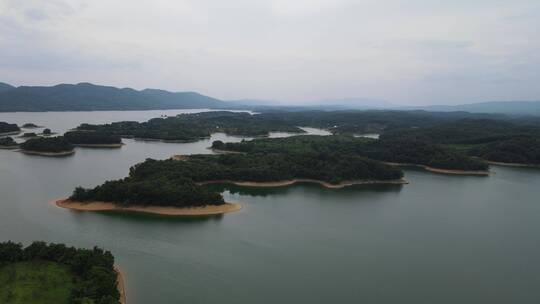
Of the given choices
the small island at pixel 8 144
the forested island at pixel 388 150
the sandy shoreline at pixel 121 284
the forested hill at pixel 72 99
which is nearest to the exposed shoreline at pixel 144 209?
the sandy shoreline at pixel 121 284

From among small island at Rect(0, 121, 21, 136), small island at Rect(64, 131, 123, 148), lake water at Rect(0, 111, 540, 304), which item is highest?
small island at Rect(0, 121, 21, 136)

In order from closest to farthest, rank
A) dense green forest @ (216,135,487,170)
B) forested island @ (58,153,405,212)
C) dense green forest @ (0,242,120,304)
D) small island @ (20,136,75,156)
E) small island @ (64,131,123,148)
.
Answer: dense green forest @ (0,242,120,304) < forested island @ (58,153,405,212) < dense green forest @ (216,135,487,170) < small island @ (20,136,75,156) < small island @ (64,131,123,148)

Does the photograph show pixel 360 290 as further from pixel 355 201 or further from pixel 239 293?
pixel 355 201

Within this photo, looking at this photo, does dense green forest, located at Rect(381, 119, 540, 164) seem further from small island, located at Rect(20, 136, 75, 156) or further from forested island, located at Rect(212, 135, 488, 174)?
small island, located at Rect(20, 136, 75, 156)

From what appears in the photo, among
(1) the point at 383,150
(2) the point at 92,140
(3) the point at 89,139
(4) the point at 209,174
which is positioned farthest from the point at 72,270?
(3) the point at 89,139

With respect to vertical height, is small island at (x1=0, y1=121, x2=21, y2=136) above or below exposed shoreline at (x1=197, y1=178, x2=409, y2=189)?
above

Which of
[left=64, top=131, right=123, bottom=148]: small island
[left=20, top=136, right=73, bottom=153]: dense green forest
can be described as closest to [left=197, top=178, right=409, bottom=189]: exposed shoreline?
[left=20, top=136, right=73, bottom=153]: dense green forest

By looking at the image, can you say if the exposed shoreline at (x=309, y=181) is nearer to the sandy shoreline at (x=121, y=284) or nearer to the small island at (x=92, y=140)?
the sandy shoreline at (x=121, y=284)
